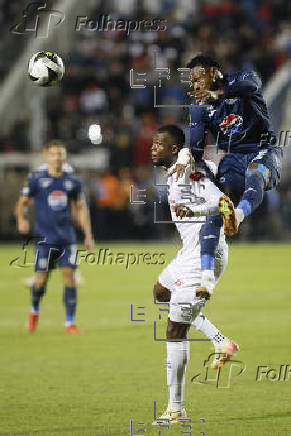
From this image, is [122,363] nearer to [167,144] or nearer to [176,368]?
[176,368]

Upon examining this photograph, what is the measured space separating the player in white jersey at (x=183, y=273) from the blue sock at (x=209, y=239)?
6 cm

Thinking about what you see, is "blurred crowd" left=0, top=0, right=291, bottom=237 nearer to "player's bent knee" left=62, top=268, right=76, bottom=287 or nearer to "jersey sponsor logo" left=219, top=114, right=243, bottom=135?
"player's bent knee" left=62, top=268, right=76, bottom=287

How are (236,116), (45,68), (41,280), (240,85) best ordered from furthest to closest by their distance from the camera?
1. (41,280)
2. (45,68)
3. (236,116)
4. (240,85)

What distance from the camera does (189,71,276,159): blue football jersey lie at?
7379 mm

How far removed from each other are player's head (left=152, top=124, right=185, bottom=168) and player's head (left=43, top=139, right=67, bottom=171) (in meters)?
5.80

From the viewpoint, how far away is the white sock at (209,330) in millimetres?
7492

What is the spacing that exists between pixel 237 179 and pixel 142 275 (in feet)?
42.1

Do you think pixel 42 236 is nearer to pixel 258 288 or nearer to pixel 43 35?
pixel 258 288

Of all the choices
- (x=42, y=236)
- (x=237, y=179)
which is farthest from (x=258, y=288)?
(x=237, y=179)

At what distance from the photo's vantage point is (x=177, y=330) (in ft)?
23.9

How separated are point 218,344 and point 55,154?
579 cm

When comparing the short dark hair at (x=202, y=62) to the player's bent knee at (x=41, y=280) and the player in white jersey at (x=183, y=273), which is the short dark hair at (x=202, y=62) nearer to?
the player in white jersey at (x=183, y=273)

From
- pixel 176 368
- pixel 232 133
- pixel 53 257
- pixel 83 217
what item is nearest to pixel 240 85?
pixel 232 133

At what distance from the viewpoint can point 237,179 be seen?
7.54 meters
